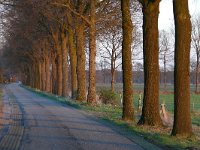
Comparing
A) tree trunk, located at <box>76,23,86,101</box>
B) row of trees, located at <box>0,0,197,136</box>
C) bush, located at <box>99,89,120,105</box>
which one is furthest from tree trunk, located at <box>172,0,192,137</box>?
bush, located at <box>99,89,120,105</box>

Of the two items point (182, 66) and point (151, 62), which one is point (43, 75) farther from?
point (182, 66)

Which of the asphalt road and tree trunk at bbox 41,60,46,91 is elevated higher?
tree trunk at bbox 41,60,46,91

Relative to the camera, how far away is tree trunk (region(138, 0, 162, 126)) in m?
16.8

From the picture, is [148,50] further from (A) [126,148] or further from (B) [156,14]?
(A) [126,148]

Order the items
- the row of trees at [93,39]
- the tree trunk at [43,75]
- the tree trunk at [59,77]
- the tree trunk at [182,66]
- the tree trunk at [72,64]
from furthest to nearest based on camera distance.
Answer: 1. the tree trunk at [43,75]
2. the tree trunk at [59,77]
3. the tree trunk at [72,64]
4. the row of trees at [93,39]
5. the tree trunk at [182,66]

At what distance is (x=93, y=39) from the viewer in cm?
3094

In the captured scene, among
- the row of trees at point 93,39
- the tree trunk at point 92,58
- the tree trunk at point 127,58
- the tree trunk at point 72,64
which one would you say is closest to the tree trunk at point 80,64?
the row of trees at point 93,39

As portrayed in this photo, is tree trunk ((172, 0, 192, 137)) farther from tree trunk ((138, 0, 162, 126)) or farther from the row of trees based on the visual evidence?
tree trunk ((138, 0, 162, 126))

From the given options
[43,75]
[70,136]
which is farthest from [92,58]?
[43,75]

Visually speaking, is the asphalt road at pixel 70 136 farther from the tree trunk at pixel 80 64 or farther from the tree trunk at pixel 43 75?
the tree trunk at pixel 43 75

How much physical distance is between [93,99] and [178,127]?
1756 centimetres

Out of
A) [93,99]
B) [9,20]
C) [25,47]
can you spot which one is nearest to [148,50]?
[93,99]

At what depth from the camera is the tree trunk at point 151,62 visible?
55.3 ft

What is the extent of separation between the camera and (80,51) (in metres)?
34.0
